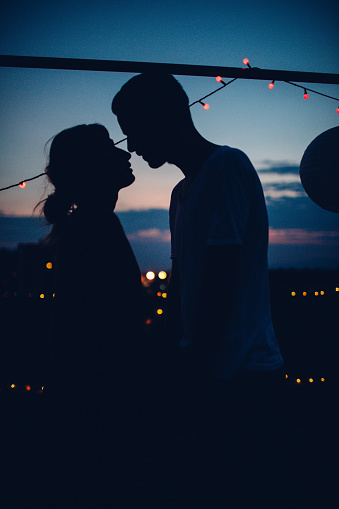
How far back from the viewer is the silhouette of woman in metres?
1.25

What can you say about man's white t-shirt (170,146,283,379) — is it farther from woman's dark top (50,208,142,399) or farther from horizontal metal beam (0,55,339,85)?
horizontal metal beam (0,55,339,85)

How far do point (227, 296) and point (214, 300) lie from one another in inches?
1.5

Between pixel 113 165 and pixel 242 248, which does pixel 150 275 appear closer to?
pixel 113 165

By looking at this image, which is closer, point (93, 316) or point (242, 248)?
point (242, 248)

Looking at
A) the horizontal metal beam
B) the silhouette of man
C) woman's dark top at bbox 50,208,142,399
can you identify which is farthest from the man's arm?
the horizontal metal beam

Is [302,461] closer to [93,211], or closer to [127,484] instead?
[127,484]

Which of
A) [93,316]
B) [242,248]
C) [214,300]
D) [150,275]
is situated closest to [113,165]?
[93,316]

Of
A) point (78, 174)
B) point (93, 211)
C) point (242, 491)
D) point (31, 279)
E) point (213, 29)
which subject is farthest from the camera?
point (31, 279)

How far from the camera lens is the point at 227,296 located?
91 centimetres

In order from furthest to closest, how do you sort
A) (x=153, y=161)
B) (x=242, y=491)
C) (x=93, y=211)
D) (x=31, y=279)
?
(x=31, y=279), (x=93, y=211), (x=153, y=161), (x=242, y=491)

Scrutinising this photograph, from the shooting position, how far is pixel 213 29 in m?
4.45

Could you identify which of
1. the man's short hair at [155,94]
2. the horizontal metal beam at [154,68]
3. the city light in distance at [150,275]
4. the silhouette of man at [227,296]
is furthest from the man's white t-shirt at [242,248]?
the city light in distance at [150,275]

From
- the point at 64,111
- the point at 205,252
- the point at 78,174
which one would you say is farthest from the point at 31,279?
the point at 205,252

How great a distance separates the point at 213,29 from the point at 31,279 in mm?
4281
